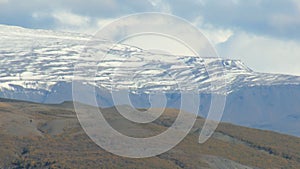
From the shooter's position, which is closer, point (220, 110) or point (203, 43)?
point (203, 43)

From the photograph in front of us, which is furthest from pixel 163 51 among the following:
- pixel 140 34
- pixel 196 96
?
pixel 196 96

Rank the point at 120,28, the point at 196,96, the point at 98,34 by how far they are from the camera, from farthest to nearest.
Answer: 1. the point at 196,96
2. the point at 120,28
3. the point at 98,34

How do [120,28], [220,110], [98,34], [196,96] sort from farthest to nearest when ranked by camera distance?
[196,96] < [220,110] < [120,28] < [98,34]

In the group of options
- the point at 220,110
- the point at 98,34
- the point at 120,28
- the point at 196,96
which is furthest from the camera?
the point at 196,96

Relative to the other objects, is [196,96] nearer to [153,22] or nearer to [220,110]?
[220,110]

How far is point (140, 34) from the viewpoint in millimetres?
157750

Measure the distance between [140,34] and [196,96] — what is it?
4439 centimetres

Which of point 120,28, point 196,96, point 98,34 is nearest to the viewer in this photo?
point 98,34

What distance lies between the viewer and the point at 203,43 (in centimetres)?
15112

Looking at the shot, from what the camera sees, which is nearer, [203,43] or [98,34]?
[98,34]

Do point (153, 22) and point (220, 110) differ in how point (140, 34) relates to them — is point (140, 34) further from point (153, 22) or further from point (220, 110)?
point (220, 110)

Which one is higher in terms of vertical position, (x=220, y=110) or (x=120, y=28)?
(x=120, y=28)

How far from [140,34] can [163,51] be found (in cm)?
1317

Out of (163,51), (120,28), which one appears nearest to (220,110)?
(163,51)
